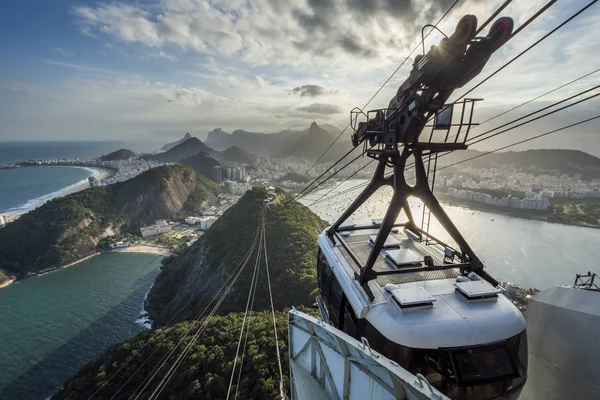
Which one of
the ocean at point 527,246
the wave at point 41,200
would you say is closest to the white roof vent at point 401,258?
the ocean at point 527,246

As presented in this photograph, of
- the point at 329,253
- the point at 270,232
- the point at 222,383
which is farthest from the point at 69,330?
the point at 329,253

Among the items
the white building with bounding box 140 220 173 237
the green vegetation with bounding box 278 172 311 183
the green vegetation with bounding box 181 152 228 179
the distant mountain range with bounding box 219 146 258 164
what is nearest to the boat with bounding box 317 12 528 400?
the white building with bounding box 140 220 173 237

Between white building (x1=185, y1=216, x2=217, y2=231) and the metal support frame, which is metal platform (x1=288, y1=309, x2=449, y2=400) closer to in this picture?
the metal support frame

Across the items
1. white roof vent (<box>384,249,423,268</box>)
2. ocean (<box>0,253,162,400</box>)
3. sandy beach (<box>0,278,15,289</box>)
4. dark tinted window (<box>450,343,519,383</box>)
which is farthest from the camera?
sandy beach (<box>0,278,15,289</box>)

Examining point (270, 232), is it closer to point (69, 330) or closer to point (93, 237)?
point (69, 330)

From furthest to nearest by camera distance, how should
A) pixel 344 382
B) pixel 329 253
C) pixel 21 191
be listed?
1. pixel 21 191
2. pixel 329 253
3. pixel 344 382
